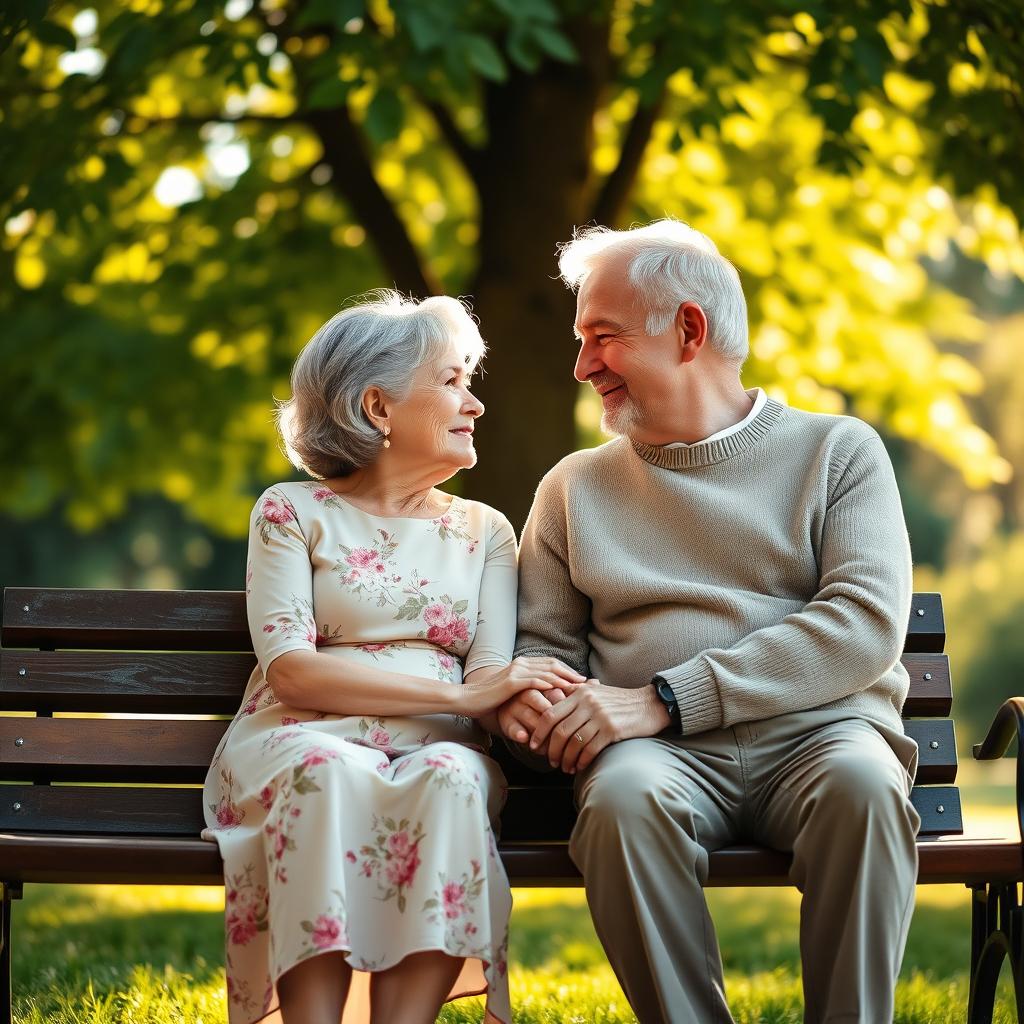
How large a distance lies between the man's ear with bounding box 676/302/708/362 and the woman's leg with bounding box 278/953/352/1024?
1568mm

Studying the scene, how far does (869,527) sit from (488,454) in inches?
127

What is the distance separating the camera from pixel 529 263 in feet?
21.0

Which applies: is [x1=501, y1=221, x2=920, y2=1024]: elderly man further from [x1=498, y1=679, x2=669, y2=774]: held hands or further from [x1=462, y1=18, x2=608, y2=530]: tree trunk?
[x1=462, y1=18, x2=608, y2=530]: tree trunk

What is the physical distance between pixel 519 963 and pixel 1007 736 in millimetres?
2184

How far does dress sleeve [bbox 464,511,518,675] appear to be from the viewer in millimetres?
3291

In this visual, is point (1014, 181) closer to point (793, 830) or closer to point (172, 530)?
point (793, 830)

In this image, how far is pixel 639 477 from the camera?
344cm

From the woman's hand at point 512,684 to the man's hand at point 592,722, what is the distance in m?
0.05

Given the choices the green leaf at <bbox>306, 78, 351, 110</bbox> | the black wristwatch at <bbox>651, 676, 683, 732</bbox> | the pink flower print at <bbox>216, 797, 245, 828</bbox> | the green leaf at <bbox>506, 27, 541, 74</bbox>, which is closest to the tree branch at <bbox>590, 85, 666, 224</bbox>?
the green leaf at <bbox>506, 27, 541, 74</bbox>

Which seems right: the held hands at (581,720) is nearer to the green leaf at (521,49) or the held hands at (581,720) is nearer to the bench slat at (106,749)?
the bench slat at (106,749)

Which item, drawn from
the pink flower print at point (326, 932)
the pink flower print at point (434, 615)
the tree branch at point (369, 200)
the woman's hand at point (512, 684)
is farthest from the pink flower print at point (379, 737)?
the tree branch at point (369, 200)

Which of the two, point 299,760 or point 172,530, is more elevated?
point 299,760

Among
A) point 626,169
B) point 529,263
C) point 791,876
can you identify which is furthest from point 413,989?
point 626,169

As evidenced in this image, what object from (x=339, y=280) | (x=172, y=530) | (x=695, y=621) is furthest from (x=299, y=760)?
(x=172, y=530)
